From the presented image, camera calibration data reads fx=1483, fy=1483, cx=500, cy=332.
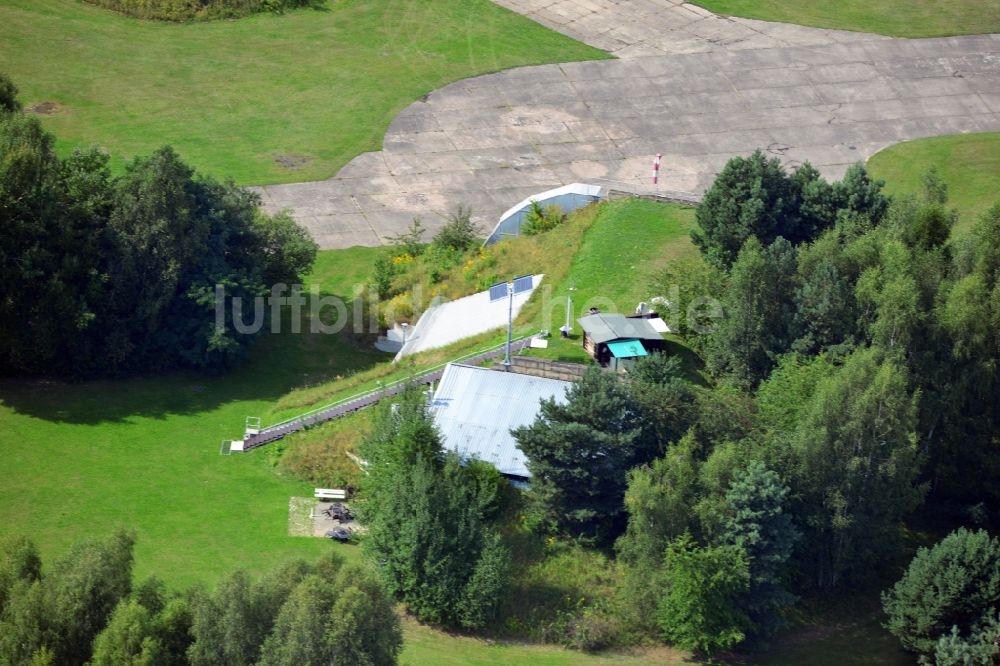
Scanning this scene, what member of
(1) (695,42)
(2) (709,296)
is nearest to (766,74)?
(1) (695,42)

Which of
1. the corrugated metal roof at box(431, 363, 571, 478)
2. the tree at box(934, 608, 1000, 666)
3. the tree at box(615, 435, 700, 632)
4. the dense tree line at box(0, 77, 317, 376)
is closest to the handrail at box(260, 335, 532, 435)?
the corrugated metal roof at box(431, 363, 571, 478)

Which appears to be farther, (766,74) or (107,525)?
(766,74)

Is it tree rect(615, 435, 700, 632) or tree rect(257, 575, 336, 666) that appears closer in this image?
tree rect(257, 575, 336, 666)

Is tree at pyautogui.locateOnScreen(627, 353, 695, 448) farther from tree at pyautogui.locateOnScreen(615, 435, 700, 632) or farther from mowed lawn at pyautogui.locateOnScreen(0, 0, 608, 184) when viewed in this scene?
mowed lawn at pyautogui.locateOnScreen(0, 0, 608, 184)

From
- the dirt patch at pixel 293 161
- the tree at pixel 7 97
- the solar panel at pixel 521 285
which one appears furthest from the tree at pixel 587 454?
the dirt patch at pixel 293 161

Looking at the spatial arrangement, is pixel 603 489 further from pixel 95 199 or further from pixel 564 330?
pixel 95 199

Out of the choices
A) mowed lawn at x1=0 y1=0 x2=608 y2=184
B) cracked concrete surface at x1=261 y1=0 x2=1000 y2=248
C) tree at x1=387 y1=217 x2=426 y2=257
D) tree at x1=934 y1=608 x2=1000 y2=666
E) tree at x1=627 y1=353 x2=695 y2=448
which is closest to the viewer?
tree at x1=934 y1=608 x2=1000 y2=666
